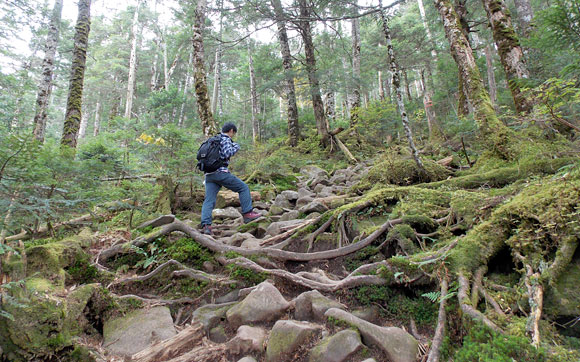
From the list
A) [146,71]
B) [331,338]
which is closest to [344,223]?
[331,338]

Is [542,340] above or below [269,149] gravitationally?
below

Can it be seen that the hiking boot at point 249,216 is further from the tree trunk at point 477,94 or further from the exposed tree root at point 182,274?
the tree trunk at point 477,94

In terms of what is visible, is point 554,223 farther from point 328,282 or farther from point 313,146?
point 313,146

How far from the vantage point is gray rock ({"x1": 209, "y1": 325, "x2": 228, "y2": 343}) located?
2.40 m

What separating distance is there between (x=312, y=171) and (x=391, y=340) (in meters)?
7.78

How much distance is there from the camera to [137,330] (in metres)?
2.55

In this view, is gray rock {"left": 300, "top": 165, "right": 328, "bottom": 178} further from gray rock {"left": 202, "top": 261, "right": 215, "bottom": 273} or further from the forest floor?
gray rock {"left": 202, "top": 261, "right": 215, "bottom": 273}

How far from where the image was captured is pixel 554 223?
187 centimetres

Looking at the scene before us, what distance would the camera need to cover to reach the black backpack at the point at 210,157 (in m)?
5.06

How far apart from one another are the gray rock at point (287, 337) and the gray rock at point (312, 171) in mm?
6658

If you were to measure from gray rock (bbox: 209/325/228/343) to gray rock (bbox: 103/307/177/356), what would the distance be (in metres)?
0.34

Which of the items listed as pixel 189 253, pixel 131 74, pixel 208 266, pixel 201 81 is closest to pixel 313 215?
pixel 208 266

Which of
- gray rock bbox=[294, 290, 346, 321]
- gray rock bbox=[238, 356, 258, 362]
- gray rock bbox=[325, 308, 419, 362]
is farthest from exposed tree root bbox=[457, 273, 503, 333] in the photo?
gray rock bbox=[238, 356, 258, 362]

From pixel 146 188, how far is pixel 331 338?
4.35 m
